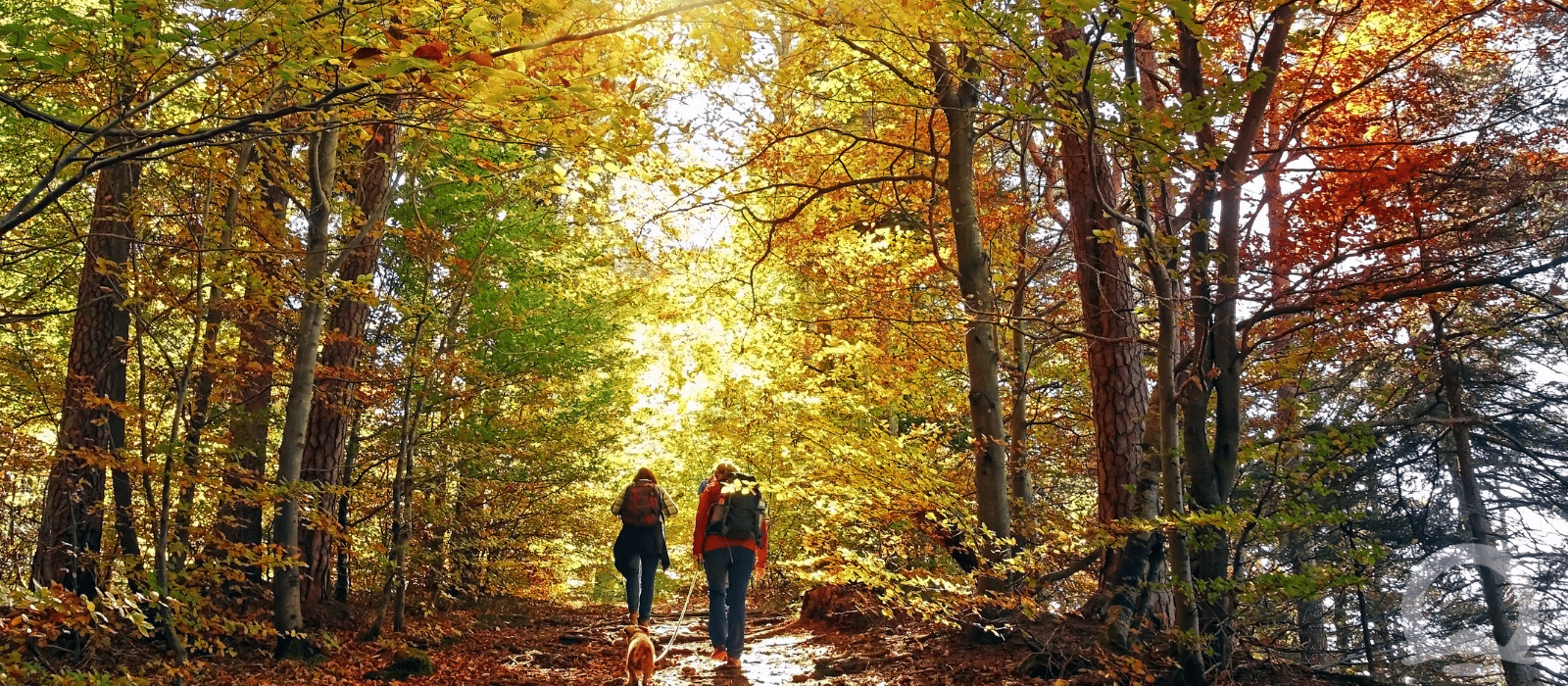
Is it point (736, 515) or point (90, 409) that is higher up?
point (90, 409)

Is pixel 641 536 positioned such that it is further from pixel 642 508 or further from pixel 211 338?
pixel 211 338

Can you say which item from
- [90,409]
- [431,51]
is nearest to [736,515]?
[431,51]

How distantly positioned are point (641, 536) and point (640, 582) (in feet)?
1.68

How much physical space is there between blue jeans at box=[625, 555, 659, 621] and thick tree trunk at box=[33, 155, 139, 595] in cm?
412

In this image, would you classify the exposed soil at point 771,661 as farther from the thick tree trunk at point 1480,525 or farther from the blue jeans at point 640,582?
the thick tree trunk at point 1480,525

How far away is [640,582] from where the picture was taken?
8.94 m

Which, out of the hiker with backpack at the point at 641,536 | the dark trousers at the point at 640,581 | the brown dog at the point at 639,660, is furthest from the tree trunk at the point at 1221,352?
the dark trousers at the point at 640,581

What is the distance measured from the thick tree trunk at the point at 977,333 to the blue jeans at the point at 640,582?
352 cm

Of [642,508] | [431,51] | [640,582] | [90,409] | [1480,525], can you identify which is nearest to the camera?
[431,51]

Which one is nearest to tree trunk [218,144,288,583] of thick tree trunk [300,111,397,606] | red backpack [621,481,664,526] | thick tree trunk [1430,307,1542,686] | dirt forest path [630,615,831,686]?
thick tree trunk [300,111,397,606]

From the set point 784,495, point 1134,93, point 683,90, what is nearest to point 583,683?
point 784,495

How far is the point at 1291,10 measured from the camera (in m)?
→ 4.30

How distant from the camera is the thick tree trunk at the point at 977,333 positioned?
23.3 feet

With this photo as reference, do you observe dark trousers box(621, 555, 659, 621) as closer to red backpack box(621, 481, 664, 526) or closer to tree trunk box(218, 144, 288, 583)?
red backpack box(621, 481, 664, 526)
